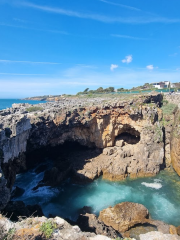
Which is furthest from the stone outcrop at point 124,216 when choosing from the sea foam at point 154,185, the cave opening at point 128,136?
the cave opening at point 128,136

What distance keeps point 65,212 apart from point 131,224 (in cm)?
657

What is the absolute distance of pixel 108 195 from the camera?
64.8 feet

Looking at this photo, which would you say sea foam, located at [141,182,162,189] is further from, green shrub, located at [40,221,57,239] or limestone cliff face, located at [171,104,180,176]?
green shrub, located at [40,221,57,239]

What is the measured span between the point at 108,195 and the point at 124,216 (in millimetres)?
4548

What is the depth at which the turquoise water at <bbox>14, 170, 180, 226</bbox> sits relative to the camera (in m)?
17.3

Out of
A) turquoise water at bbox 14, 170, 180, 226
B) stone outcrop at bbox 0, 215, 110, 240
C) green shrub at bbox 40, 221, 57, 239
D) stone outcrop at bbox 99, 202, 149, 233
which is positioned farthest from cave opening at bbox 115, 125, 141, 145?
green shrub at bbox 40, 221, 57, 239

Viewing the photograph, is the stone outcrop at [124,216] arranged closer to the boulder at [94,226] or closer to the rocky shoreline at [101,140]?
the boulder at [94,226]

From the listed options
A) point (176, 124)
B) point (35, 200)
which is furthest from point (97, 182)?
point (176, 124)

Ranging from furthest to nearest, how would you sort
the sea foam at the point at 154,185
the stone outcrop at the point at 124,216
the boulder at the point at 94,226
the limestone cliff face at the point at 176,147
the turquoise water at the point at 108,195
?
the limestone cliff face at the point at 176,147, the sea foam at the point at 154,185, the turquoise water at the point at 108,195, the stone outcrop at the point at 124,216, the boulder at the point at 94,226

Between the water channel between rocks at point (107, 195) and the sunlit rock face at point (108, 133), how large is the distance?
1501 millimetres

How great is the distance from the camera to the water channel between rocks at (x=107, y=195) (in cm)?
1733

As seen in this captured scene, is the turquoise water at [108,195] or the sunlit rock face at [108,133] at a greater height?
the sunlit rock face at [108,133]

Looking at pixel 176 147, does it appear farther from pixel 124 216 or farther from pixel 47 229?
pixel 47 229

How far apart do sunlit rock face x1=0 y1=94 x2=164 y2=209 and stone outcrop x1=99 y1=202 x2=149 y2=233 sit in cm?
655
